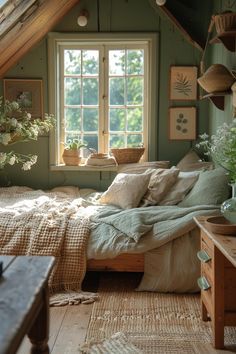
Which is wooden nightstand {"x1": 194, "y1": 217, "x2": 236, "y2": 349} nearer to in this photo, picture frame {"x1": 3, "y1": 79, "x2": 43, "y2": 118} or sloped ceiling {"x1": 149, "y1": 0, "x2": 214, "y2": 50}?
sloped ceiling {"x1": 149, "y1": 0, "x2": 214, "y2": 50}

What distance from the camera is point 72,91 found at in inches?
191

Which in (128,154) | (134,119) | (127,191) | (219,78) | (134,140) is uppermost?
(219,78)

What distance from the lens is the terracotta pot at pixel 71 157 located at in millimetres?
4695

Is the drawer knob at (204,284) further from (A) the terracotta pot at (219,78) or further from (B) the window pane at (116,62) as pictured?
(B) the window pane at (116,62)

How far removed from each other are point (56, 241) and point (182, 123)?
212 centimetres

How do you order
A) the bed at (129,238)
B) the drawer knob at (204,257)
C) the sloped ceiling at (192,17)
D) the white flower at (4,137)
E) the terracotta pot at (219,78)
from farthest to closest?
the sloped ceiling at (192,17) → the white flower at (4,137) → the terracotta pot at (219,78) → the bed at (129,238) → the drawer knob at (204,257)

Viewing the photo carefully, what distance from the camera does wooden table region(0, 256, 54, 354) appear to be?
1.06 meters

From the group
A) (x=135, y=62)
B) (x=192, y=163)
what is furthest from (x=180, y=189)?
(x=135, y=62)

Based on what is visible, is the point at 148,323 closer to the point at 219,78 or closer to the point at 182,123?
the point at 219,78

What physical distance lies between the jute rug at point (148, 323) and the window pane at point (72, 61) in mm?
2498

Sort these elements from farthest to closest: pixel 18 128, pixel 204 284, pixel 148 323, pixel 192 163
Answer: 1. pixel 192 163
2. pixel 18 128
3. pixel 148 323
4. pixel 204 284

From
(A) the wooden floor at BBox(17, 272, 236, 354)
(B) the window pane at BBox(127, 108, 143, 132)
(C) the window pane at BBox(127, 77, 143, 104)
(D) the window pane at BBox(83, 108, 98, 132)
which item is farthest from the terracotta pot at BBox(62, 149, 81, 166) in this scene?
(A) the wooden floor at BBox(17, 272, 236, 354)

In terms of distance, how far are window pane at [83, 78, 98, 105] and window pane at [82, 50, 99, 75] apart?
0.10 m

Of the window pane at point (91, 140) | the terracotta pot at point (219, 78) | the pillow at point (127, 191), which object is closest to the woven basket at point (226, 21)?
the terracotta pot at point (219, 78)
